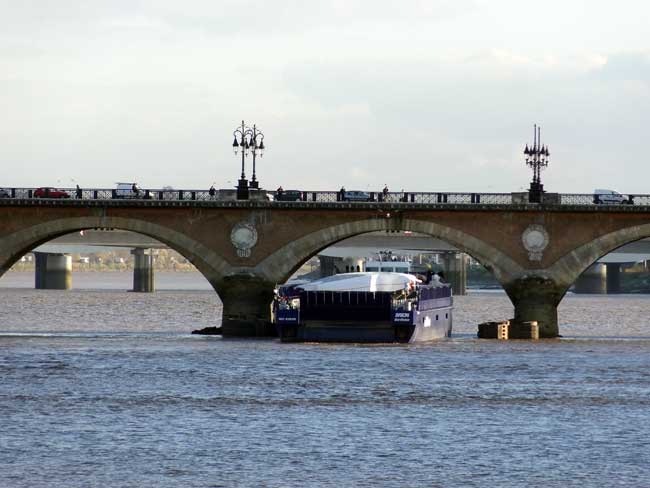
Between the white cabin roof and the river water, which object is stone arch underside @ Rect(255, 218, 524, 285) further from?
the river water

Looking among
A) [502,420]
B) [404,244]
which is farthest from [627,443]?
[404,244]

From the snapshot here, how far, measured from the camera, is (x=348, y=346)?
314ft

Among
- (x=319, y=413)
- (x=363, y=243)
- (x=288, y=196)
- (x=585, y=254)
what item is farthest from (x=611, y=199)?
(x=363, y=243)

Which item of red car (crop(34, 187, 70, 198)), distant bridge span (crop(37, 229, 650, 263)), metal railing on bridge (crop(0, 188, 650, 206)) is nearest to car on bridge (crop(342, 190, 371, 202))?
metal railing on bridge (crop(0, 188, 650, 206))

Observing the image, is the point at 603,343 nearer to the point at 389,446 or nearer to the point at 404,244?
the point at 389,446

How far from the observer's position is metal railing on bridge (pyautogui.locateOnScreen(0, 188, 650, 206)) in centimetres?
10319

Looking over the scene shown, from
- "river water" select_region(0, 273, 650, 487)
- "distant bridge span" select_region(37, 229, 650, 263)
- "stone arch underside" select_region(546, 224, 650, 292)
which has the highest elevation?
"distant bridge span" select_region(37, 229, 650, 263)

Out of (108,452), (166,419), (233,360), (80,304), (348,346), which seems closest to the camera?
(108,452)

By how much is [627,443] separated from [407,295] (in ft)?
141

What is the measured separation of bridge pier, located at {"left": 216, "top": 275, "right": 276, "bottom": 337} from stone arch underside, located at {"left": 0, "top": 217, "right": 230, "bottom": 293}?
1.04 meters

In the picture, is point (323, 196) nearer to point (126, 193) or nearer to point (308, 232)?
point (308, 232)

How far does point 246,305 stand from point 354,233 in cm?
831

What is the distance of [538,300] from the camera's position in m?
103

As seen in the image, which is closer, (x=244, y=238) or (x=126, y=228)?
(x=244, y=238)
